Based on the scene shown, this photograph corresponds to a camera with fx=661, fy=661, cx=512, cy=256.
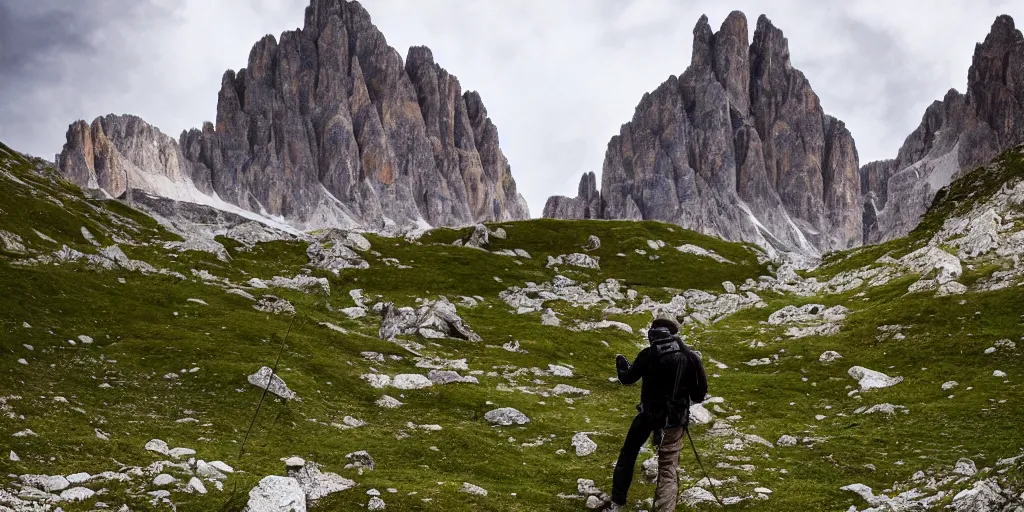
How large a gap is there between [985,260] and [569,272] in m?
51.8

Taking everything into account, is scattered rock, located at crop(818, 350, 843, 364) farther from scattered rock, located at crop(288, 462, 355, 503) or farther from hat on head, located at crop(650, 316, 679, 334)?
scattered rock, located at crop(288, 462, 355, 503)

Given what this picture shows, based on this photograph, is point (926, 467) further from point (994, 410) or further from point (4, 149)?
point (4, 149)

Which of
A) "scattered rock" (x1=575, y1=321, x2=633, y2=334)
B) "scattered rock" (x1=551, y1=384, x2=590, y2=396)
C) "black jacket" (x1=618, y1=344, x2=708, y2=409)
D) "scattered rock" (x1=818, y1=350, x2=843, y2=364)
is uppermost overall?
"scattered rock" (x1=575, y1=321, x2=633, y2=334)

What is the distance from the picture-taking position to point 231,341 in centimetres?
3784

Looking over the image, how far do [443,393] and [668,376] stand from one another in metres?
20.1

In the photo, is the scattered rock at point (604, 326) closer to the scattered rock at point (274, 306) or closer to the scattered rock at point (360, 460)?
the scattered rock at point (274, 306)

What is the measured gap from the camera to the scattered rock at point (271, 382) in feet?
94.7

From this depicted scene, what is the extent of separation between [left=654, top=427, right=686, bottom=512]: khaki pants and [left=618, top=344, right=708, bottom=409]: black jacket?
2.61 feet

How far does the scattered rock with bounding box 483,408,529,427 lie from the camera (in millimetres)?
29031

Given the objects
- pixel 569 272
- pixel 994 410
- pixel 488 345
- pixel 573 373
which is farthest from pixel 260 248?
pixel 994 410

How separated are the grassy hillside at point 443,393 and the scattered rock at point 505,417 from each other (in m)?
0.83

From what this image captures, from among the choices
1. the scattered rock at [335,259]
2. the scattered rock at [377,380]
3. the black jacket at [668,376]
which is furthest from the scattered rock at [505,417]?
the scattered rock at [335,259]

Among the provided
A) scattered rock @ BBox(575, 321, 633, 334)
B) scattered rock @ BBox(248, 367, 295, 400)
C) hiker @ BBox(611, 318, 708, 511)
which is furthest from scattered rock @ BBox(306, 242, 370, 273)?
hiker @ BBox(611, 318, 708, 511)

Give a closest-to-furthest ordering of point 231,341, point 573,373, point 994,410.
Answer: point 994,410
point 231,341
point 573,373
